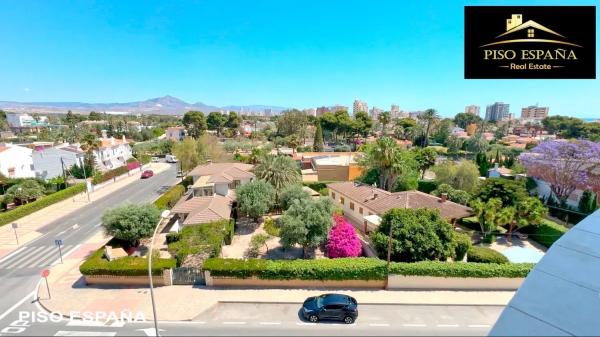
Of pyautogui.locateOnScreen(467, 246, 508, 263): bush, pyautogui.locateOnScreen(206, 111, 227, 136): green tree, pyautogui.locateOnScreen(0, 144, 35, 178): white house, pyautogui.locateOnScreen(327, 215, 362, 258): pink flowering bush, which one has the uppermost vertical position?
pyautogui.locateOnScreen(206, 111, 227, 136): green tree

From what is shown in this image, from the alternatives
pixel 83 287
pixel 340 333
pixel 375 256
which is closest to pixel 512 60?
pixel 375 256

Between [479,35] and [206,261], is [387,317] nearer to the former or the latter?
[206,261]

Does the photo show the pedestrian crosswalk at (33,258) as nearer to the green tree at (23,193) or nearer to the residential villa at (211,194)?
the residential villa at (211,194)

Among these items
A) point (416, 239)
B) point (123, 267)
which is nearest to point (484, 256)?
point (416, 239)

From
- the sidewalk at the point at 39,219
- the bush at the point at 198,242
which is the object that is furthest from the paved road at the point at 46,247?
the bush at the point at 198,242

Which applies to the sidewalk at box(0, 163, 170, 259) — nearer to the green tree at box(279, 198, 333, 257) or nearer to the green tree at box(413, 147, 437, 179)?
the green tree at box(279, 198, 333, 257)

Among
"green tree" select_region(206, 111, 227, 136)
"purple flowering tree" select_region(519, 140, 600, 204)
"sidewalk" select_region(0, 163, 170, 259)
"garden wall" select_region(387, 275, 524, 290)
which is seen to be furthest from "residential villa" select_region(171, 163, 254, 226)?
"green tree" select_region(206, 111, 227, 136)
